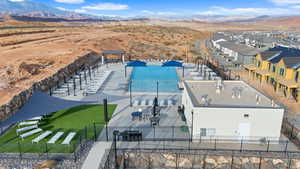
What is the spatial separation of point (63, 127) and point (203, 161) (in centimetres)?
1013

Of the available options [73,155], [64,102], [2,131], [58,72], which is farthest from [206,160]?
[58,72]

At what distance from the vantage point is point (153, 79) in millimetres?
31734

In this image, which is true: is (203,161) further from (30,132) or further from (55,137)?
(30,132)

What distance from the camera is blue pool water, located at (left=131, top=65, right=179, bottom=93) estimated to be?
85.8ft

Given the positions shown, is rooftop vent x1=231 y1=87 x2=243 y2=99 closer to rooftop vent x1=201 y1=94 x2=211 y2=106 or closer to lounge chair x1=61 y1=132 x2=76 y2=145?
rooftop vent x1=201 y1=94 x2=211 y2=106

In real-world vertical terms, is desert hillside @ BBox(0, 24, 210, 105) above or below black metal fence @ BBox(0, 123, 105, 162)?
above

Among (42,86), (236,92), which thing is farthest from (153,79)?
(236,92)

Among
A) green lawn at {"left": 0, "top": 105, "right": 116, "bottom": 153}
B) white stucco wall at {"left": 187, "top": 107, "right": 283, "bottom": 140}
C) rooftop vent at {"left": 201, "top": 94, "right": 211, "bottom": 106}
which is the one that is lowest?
green lawn at {"left": 0, "top": 105, "right": 116, "bottom": 153}

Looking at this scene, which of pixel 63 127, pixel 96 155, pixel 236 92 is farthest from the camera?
pixel 236 92

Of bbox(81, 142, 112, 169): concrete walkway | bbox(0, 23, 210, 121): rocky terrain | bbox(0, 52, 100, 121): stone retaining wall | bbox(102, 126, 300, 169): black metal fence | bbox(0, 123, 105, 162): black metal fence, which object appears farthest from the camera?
bbox(0, 23, 210, 121): rocky terrain

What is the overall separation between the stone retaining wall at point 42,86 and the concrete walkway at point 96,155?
9053 mm

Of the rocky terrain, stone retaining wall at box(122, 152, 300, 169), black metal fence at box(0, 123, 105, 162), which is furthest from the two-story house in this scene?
black metal fence at box(0, 123, 105, 162)

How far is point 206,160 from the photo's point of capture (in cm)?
1361

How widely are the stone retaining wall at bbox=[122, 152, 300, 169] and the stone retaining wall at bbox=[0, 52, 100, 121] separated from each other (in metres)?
11.4
